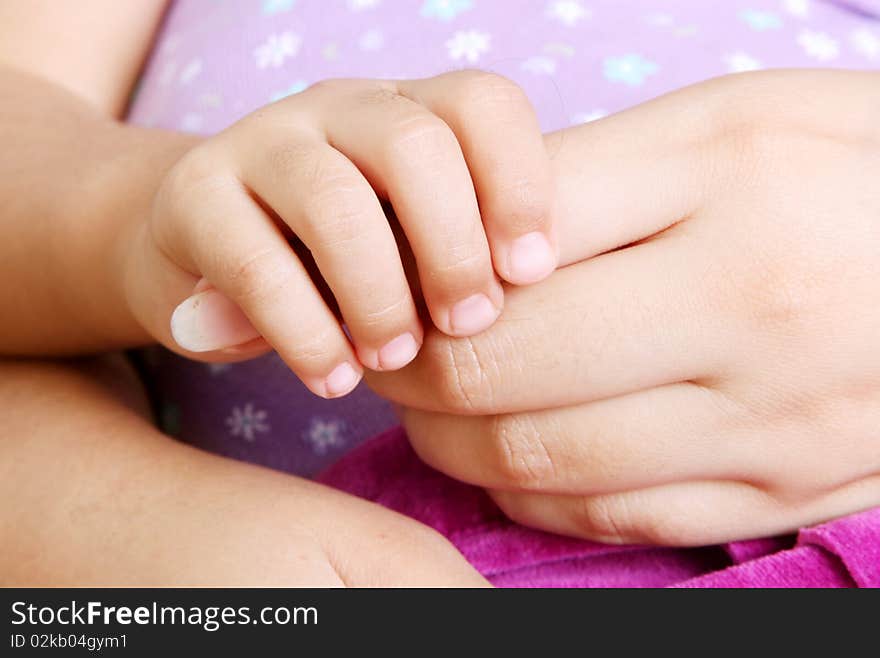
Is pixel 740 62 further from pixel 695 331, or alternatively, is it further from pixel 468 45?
pixel 695 331

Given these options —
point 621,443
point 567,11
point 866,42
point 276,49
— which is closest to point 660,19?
→ point 567,11

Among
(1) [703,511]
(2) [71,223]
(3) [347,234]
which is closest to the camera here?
(3) [347,234]

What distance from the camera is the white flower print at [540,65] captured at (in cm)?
75

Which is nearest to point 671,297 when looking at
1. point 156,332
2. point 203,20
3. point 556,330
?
point 556,330

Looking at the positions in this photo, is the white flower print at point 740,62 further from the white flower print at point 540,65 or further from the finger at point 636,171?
the finger at point 636,171

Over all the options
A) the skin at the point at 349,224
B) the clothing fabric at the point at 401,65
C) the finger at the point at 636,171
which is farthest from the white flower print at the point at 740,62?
the skin at the point at 349,224

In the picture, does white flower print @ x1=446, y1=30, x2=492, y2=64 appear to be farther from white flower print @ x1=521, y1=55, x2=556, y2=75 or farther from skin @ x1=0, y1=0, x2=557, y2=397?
skin @ x1=0, y1=0, x2=557, y2=397

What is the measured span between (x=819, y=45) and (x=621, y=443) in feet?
1.56

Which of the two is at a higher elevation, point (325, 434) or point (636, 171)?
point (636, 171)

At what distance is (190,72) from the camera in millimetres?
846

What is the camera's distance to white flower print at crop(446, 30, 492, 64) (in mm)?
781

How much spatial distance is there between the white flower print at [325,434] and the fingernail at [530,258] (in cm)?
30

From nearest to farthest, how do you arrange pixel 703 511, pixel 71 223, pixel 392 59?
pixel 703 511, pixel 71 223, pixel 392 59

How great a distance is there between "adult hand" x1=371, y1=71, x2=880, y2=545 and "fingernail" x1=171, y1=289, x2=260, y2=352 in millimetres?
94
